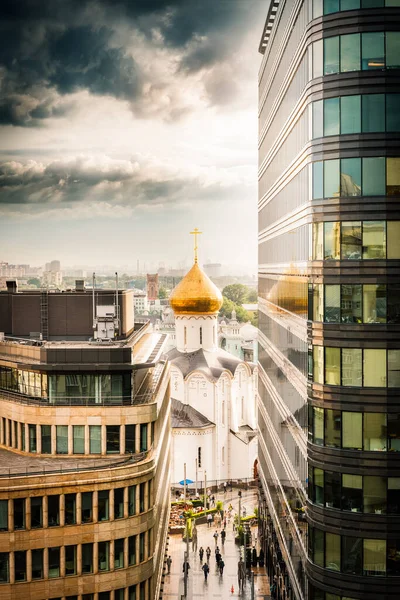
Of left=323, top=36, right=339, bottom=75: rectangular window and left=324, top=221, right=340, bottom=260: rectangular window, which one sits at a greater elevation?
left=323, top=36, right=339, bottom=75: rectangular window

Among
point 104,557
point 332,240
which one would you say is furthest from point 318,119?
point 104,557

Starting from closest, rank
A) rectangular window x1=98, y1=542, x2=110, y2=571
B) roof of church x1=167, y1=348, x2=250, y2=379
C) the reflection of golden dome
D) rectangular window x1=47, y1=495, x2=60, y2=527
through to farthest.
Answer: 1. rectangular window x1=47, y1=495, x2=60, y2=527
2. rectangular window x1=98, y1=542, x2=110, y2=571
3. roof of church x1=167, y1=348, x2=250, y2=379
4. the reflection of golden dome

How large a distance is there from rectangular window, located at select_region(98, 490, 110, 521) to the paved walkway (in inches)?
850

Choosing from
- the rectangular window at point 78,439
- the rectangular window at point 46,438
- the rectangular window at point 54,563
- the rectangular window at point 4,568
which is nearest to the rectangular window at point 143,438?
the rectangular window at point 78,439

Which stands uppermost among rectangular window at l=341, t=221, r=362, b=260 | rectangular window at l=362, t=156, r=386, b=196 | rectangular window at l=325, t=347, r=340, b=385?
rectangular window at l=362, t=156, r=386, b=196

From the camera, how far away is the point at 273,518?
5409cm

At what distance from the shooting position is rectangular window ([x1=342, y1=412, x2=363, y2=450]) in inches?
1271

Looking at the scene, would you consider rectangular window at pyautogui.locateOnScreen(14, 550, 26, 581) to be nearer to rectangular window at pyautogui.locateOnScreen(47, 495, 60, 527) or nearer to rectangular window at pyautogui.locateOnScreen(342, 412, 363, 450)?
rectangular window at pyautogui.locateOnScreen(47, 495, 60, 527)

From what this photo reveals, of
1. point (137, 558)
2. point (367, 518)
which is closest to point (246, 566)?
point (137, 558)

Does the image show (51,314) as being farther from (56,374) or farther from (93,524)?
(93,524)

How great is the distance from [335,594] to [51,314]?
25.2 metres

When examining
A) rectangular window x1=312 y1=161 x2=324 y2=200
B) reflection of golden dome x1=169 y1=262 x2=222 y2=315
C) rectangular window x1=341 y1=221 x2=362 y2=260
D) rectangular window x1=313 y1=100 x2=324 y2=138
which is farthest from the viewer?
reflection of golden dome x1=169 y1=262 x2=222 y2=315

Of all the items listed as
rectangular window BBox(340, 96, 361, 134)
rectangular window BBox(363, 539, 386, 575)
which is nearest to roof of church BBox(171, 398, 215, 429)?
rectangular window BBox(363, 539, 386, 575)

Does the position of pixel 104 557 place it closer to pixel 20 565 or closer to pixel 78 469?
pixel 20 565
